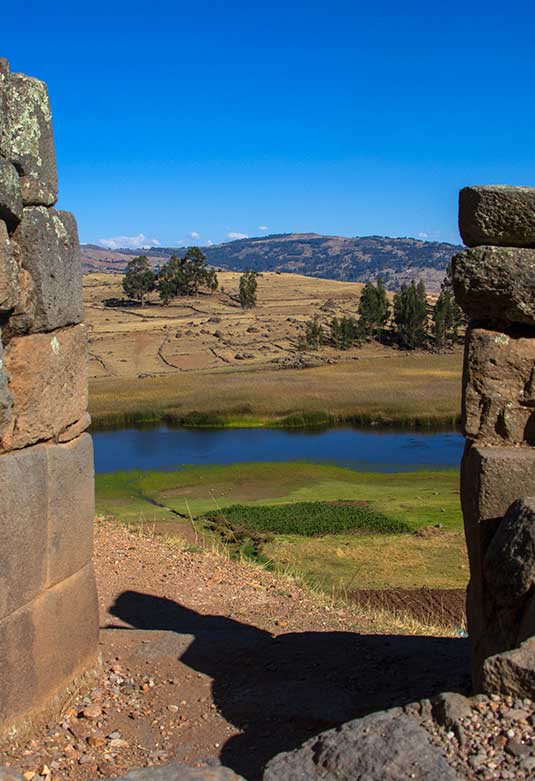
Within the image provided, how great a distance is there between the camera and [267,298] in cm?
9625

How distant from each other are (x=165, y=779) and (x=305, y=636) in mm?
3508

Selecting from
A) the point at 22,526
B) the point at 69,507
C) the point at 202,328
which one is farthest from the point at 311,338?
the point at 22,526

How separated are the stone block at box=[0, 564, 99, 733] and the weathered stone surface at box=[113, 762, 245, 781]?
1.23 metres

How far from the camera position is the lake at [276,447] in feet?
99.6

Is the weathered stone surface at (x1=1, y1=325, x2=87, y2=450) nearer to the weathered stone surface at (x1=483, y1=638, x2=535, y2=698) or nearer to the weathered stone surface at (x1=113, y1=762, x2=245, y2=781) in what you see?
the weathered stone surface at (x1=113, y1=762, x2=245, y2=781)

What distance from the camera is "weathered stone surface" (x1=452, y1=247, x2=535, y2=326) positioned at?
6.05 metres

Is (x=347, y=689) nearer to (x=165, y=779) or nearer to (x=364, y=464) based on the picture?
(x=165, y=779)

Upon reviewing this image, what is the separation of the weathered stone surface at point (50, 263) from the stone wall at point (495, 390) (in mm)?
2912

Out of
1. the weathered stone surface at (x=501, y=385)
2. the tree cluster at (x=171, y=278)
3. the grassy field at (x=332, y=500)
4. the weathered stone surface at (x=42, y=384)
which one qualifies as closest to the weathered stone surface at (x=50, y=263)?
the weathered stone surface at (x=42, y=384)

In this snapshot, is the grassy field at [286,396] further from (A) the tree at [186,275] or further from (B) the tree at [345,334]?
(A) the tree at [186,275]

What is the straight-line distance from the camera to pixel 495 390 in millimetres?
6273

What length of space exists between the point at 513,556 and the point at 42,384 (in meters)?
3.49

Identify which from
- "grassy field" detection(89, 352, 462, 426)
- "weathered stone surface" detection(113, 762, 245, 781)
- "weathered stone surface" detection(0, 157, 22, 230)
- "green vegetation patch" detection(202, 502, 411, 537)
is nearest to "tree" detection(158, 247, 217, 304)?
"grassy field" detection(89, 352, 462, 426)

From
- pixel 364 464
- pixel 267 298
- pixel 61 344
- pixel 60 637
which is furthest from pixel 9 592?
pixel 267 298
